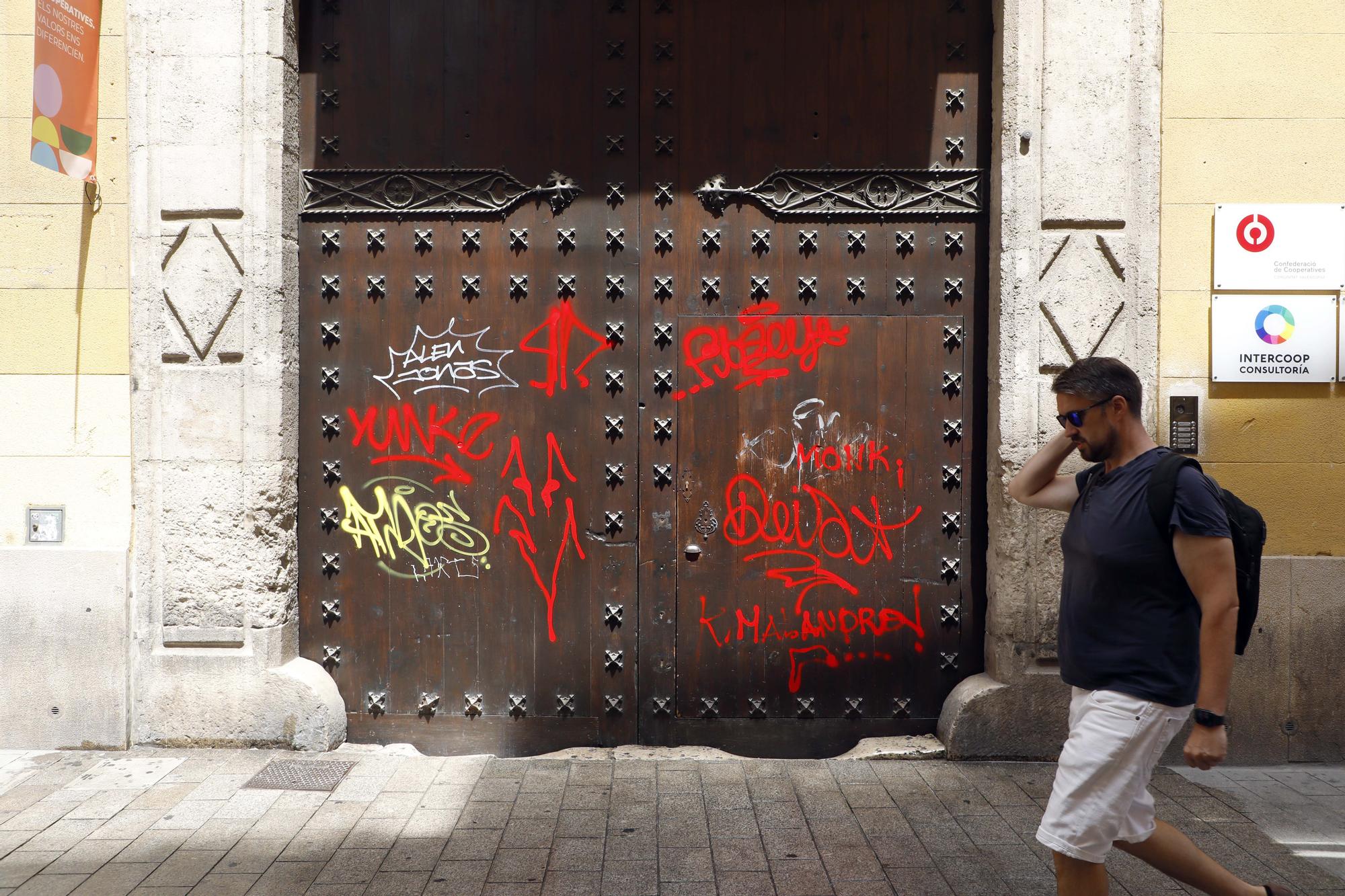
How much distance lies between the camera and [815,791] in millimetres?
4355

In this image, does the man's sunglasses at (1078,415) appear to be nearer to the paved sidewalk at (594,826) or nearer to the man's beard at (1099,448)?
the man's beard at (1099,448)

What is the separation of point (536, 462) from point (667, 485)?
0.66 meters

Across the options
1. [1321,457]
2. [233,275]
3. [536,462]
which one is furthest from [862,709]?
[233,275]

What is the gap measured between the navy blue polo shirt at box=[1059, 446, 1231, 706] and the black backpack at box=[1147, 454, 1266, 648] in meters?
0.02

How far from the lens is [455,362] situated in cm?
497

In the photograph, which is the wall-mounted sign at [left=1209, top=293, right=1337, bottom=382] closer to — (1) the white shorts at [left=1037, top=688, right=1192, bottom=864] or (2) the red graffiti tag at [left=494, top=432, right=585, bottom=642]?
(1) the white shorts at [left=1037, top=688, right=1192, bottom=864]

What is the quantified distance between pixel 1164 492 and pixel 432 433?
3.43 m

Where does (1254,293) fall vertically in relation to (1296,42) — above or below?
below

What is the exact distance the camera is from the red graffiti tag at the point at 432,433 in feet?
16.3

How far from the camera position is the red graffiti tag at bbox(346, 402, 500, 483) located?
4977mm

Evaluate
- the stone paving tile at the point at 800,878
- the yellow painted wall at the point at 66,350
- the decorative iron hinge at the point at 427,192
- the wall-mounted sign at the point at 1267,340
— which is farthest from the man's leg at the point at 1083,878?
the yellow painted wall at the point at 66,350

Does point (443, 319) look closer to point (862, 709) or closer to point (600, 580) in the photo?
point (600, 580)

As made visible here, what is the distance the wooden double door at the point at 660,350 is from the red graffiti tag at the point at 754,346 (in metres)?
0.01

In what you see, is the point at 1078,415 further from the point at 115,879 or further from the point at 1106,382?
the point at 115,879
